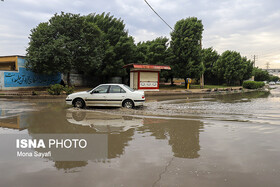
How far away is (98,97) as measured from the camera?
11477mm

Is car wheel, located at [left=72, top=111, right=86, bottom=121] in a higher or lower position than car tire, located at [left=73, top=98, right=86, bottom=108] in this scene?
lower

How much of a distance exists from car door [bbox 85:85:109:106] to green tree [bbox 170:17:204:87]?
74.4 feet

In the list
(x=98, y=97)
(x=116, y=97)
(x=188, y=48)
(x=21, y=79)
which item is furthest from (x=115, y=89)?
(x=188, y=48)

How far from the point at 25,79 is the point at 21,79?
0.52 metres

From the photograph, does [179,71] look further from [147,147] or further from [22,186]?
[22,186]

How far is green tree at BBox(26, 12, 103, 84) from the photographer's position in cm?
2197

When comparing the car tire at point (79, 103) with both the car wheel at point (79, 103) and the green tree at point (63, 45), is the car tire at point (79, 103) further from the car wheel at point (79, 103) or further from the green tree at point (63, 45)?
the green tree at point (63, 45)

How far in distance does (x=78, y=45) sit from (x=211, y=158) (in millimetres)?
22492

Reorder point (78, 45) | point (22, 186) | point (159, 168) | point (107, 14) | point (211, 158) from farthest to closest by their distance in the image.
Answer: point (107, 14) → point (78, 45) → point (211, 158) → point (159, 168) → point (22, 186)

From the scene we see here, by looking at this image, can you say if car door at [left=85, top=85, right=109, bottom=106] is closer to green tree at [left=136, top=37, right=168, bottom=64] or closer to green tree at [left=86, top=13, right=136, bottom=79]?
green tree at [left=86, top=13, right=136, bottom=79]

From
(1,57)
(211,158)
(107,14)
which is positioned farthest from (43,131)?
(107,14)

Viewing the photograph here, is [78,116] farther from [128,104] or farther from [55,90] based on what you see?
[55,90]

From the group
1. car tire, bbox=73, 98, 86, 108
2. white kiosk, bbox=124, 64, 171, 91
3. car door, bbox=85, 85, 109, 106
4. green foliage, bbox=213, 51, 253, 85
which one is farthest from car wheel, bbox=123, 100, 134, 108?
green foliage, bbox=213, 51, 253, 85

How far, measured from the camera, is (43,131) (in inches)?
251
